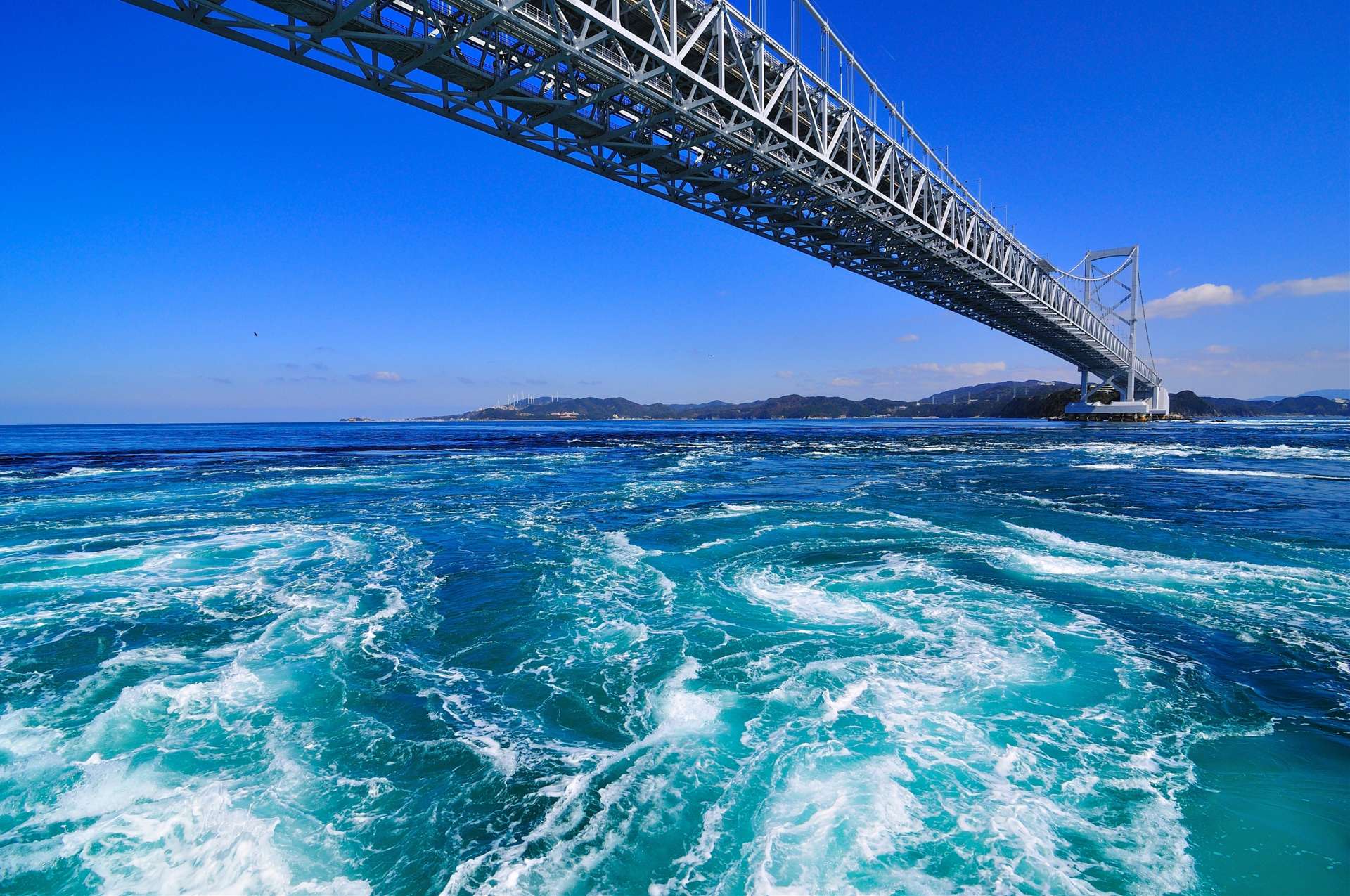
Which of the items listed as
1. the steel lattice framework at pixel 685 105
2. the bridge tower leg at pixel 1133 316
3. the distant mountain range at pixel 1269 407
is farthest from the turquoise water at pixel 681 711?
the distant mountain range at pixel 1269 407

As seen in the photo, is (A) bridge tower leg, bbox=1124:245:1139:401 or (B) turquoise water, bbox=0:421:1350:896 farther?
(A) bridge tower leg, bbox=1124:245:1139:401

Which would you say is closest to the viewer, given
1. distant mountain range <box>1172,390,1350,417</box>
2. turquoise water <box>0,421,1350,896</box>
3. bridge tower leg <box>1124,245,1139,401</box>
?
turquoise water <box>0,421,1350,896</box>

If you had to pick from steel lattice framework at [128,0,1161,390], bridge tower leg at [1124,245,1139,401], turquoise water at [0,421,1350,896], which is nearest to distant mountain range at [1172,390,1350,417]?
bridge tower leg at [1124,245,1139,401]

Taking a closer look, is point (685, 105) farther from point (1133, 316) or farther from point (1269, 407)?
A: point (1269, 407)

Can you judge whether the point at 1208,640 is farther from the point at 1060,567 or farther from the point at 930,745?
the point at 930,745

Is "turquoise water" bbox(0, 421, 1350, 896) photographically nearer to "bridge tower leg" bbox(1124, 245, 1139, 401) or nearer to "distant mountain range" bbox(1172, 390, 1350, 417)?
"bridge tower leg" bbox(1124, 245, 1139, 401)

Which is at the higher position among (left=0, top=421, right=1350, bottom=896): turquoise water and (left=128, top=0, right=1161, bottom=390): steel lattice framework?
(left=128, top=0, right=1161, bottom=390): steel lattice framework

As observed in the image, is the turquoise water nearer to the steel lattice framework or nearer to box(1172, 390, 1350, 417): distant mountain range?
the steel lattice framework

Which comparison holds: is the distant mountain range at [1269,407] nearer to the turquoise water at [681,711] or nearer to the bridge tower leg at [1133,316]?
the bridge tower leg at [1133,316]

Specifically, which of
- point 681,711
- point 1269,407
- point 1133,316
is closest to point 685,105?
point 681,711

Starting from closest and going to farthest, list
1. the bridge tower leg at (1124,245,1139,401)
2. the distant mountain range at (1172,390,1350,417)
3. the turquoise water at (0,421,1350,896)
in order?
the turquoise water at (0,421,1350,896) < the bridge tower leg at (1124,245,1139,401) < the distant mountain range at (1172,390,1350,417)
